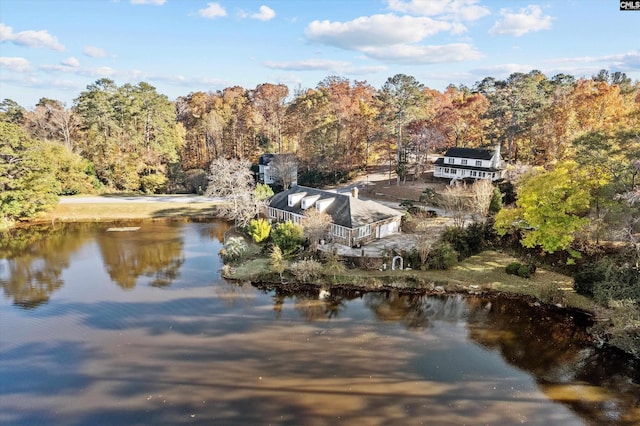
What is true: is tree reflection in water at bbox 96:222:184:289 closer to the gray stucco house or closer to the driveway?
the driveway

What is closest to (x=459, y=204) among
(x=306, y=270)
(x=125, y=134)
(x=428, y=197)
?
(x=428, y=197)

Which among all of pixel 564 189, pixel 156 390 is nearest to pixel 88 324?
pixel 156 390

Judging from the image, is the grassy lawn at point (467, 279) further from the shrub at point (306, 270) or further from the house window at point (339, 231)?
the house window at point (339, 231)

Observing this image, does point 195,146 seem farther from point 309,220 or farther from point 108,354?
point 108,354

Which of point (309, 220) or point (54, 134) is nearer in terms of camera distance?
point (309, 220)

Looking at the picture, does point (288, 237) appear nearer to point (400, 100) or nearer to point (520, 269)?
point (520, 269)

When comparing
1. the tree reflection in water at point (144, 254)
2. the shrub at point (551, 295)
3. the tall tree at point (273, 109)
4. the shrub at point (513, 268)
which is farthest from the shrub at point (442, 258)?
the tall tree at point (273, 109)

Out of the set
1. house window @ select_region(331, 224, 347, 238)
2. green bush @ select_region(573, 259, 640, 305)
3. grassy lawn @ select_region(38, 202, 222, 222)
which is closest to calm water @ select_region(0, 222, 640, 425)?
green bush @ select_region(573, 259, 640, 305)
